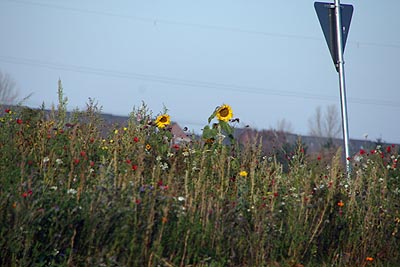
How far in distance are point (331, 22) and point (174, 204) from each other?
3.90m

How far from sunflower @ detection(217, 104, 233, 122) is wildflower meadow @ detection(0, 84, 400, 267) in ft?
0.85

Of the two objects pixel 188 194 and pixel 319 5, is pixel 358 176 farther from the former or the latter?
pixel 319 5

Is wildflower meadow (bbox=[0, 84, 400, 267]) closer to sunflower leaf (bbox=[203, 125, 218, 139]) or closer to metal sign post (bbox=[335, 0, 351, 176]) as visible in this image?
sunflower leaf (bbox=[203, 125, 218, 139])

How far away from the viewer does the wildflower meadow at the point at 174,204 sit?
14.9ft

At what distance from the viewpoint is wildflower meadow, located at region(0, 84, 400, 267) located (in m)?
4.54

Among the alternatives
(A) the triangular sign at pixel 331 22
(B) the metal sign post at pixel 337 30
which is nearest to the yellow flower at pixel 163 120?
(B) the metal sign post at pixel 337 30

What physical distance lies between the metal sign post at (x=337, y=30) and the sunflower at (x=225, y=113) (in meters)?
1.36

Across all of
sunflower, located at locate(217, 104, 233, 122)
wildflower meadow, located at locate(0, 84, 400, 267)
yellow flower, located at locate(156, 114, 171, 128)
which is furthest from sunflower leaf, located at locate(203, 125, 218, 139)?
yellow flower, located at locate(156, 114, 171, 128)

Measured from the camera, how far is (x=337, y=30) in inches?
303

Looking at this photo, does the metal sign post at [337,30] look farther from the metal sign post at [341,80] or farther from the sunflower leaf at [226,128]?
the sunflower leaf at [226,128]

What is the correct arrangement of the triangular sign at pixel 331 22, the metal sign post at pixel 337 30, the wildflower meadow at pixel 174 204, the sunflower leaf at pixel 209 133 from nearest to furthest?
the wildflower meadow at pixel 174 204, the sunflower leaf at pixel 209 133, the metal sign post at pixel 337 30, the triangular sign at pixel 331 22

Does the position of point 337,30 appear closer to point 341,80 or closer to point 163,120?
point 341,80

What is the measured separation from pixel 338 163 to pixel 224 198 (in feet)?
4.14

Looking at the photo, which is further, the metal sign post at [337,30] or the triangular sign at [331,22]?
the triangular sign at [331,22]
